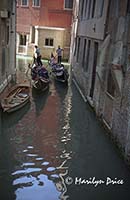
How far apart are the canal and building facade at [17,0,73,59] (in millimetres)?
17592

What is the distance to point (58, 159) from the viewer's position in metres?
7.11

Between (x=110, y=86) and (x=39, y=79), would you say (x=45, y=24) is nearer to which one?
(x=39, y=79)

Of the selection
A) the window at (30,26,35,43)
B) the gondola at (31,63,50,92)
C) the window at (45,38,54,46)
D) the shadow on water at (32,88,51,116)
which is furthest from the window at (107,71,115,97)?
the window at (30,26,35,43)

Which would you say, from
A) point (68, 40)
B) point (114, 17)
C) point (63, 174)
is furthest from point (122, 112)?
point (68, 40)

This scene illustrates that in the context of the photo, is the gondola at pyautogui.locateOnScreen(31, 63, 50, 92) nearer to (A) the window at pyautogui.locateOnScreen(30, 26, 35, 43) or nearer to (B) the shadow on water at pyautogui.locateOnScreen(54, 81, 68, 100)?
(B) the shadow on water at pyautogui.locateOnScreen(54, 81, 68, 100)

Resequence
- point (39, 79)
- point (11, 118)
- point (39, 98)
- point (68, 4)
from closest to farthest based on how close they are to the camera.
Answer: point (11, 118) → point (39, 98) → point (39, 79) → point (68, 4)

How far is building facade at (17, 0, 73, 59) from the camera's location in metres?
28.0

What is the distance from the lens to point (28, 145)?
25.6ft

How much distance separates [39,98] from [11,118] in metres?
3.50

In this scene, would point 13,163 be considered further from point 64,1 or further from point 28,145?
point 64,1

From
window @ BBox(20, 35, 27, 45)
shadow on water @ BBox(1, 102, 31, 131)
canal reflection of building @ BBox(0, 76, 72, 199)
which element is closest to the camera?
canal reflection of building @ BBox(0, 76, 72, 199)

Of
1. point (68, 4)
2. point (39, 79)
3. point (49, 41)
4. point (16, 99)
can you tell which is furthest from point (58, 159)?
point (68, 4)

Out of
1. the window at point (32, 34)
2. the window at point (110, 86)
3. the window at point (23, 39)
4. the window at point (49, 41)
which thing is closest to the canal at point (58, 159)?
the window at point (110, 86)

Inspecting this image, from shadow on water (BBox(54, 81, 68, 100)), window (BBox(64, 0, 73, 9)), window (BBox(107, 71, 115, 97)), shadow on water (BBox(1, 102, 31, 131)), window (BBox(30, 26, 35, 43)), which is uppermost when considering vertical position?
window (BBox(64, 0, 73, 9))
